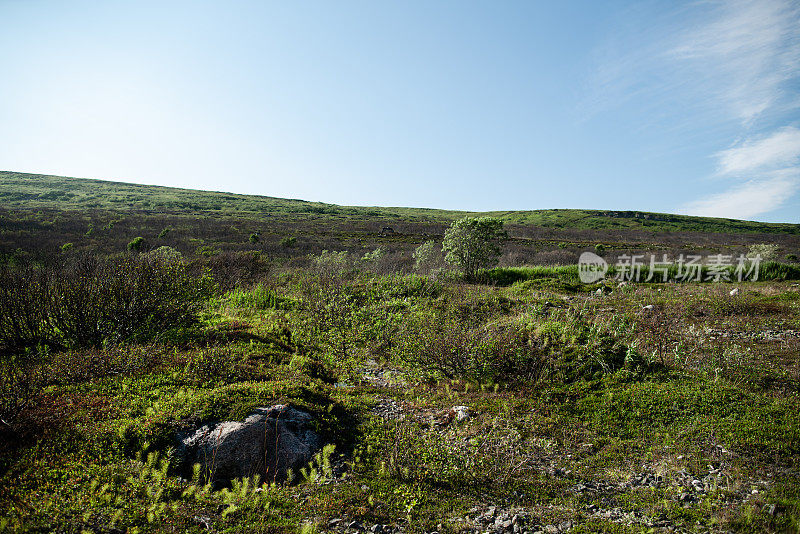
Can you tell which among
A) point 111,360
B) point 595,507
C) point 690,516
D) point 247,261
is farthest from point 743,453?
point 247,261

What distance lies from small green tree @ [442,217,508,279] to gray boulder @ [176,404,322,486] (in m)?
13.1

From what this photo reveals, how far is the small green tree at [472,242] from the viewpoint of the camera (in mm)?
16922

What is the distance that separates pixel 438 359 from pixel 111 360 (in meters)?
5.63

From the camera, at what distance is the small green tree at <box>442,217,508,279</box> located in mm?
16922

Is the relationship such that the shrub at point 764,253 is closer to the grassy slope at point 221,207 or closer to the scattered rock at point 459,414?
the scattered rock at point 459,414

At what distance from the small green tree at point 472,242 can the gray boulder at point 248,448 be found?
43.1ft

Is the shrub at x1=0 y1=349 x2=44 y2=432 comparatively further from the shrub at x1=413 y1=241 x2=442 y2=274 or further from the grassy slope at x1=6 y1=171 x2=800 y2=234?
the grassy slope at x1=6 y1=171 x2=800 y2=234

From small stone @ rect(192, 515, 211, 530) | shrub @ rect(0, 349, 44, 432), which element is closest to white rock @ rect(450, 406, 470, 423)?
small stone @ rect(192, 515, 211, 530)

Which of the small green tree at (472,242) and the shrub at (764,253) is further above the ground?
the shrub at (764,253)

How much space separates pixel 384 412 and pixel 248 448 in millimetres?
2284

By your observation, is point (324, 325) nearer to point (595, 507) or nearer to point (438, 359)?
point (438, 359)

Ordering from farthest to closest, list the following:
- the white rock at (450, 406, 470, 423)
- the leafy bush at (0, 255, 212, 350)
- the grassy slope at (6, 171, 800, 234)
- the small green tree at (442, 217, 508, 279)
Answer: the grassy slope at (6, 171, 800, 234) → the small green tree at (442, 217, 508, 279) → the leafy bush at (0, 255, 212, 350) → the white rock at (450, 406, 470, 423)

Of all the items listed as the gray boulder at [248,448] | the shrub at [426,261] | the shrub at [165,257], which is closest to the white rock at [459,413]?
the gray boulder at [248,448]

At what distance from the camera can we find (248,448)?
4.45 m
